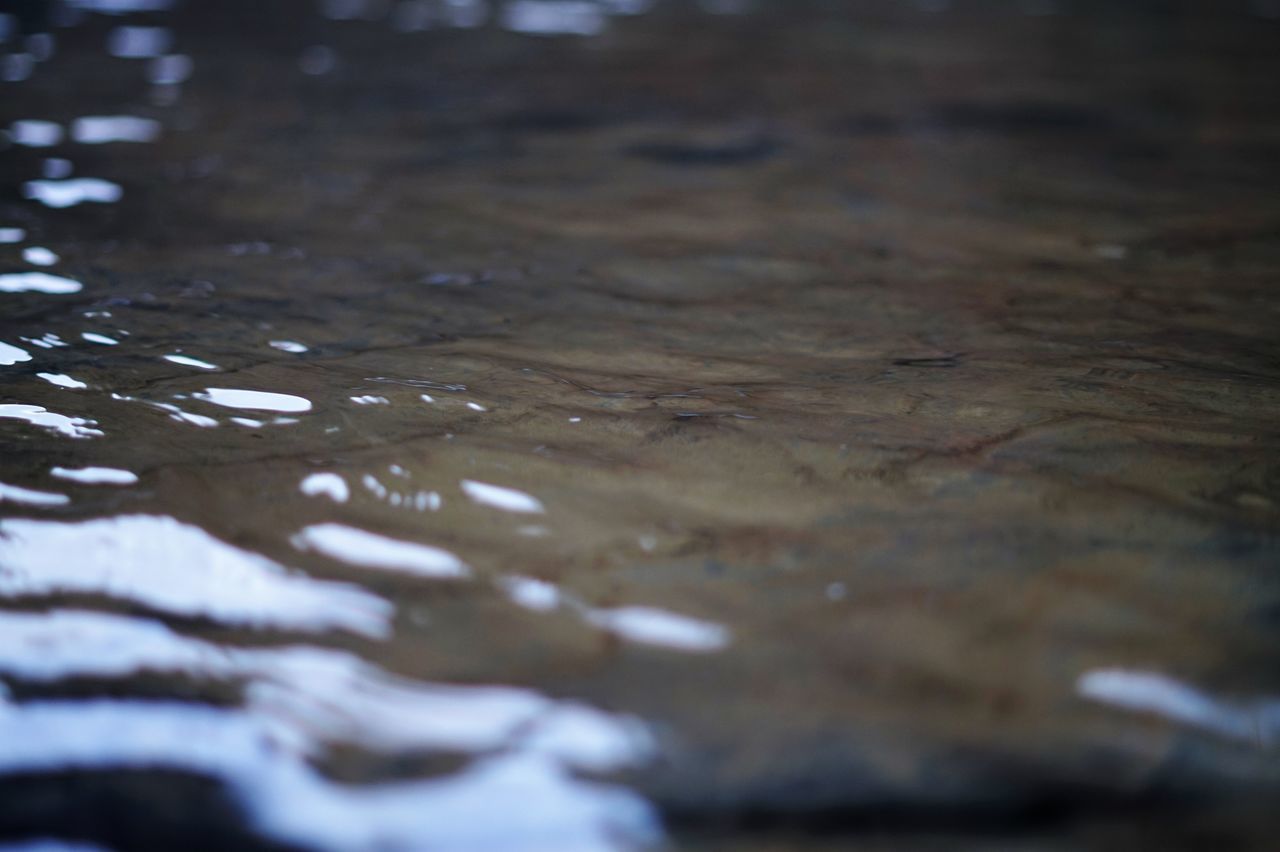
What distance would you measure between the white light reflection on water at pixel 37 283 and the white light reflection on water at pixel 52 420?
500 mm

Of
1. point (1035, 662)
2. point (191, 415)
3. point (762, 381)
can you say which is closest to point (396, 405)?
point (191, 415)

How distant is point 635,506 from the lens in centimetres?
105

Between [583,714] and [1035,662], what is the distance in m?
0.37

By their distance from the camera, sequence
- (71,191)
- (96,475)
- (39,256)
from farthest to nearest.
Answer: (71,191), (39,256), (96,475)

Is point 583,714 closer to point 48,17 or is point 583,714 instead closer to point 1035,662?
point 1035,662

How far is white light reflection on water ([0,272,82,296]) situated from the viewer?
5.45ft

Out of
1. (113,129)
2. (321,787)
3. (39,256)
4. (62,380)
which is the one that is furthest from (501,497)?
(113,129)

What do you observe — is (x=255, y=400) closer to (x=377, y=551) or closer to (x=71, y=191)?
(x=377, y=551)

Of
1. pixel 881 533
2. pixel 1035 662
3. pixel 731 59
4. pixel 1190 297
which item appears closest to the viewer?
pixel 1035 662

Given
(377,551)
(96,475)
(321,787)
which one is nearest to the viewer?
(321,787)

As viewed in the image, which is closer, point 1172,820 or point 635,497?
point 1172,820

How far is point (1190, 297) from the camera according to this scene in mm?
1685

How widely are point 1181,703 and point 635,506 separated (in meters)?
0.52

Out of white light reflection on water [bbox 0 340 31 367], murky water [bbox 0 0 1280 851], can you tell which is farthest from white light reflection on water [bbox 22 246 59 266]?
white light reflection on water [bbox 0 340 31 367]
